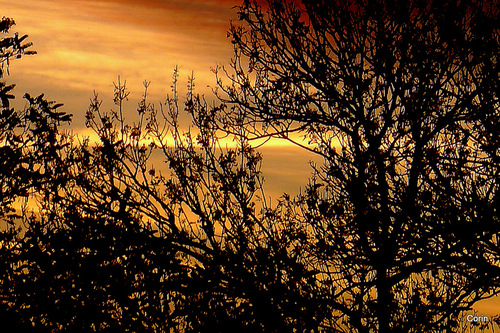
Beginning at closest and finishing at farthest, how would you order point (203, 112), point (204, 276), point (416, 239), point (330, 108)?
point (416, 239), point (204, 276), point (330, 108), point (203, 112)

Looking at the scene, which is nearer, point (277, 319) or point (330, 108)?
point (277, 319)

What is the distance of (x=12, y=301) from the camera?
9430mm

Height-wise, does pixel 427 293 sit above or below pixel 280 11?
below

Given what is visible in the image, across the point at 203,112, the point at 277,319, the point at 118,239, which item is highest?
the point at 203,112

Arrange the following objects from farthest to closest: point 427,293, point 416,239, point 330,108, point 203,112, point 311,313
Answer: point 203,112 → point 330,108 → point 427,293 → point 311,313 → point 416,239

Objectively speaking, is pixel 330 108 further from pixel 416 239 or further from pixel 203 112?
pixel 416 239

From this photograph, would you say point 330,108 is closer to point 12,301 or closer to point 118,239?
point 118,239

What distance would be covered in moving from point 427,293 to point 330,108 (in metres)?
3.68

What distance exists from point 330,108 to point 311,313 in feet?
13.2

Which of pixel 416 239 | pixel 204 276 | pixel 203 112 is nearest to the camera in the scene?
pixel 416 239

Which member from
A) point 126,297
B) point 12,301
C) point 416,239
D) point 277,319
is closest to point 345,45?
point 416,239

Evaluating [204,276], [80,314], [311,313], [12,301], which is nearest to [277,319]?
[311,313]

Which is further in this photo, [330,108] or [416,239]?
[330,108]

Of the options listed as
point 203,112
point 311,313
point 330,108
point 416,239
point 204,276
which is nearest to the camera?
point 416,239
